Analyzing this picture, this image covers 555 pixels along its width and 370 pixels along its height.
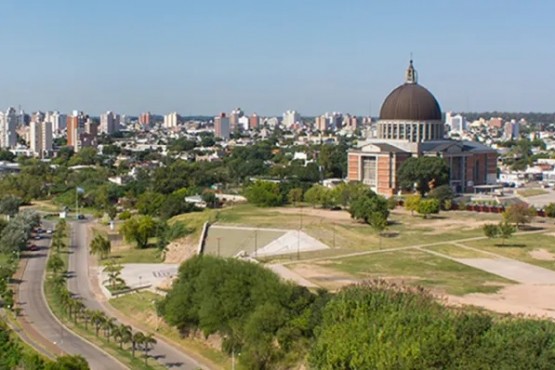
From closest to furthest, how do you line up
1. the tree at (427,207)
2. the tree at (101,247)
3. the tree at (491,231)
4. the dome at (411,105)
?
the tree at (491,231)
the tree at (101,247)
the tree at (427,207)
the dome at (411,105)

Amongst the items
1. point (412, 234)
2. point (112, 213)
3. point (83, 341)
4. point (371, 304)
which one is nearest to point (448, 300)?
point (371, 304)

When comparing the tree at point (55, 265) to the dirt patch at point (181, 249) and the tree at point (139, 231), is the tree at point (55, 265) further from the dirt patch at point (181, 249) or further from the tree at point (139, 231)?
the tree at point (139, 231)

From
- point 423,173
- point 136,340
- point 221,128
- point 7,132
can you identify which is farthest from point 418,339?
point 221,128

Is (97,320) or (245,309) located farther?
(97,320)

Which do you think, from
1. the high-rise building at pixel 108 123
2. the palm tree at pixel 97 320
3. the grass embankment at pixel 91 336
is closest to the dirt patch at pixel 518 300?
the grass embankment at pixel 91 336

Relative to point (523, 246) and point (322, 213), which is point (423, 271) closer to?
point (523, 246)

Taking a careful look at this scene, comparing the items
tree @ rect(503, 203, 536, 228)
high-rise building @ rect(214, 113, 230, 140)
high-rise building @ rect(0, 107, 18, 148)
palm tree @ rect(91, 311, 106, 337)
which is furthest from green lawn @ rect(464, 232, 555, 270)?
high-rise building @ rect(214, 113, 230, 140)
